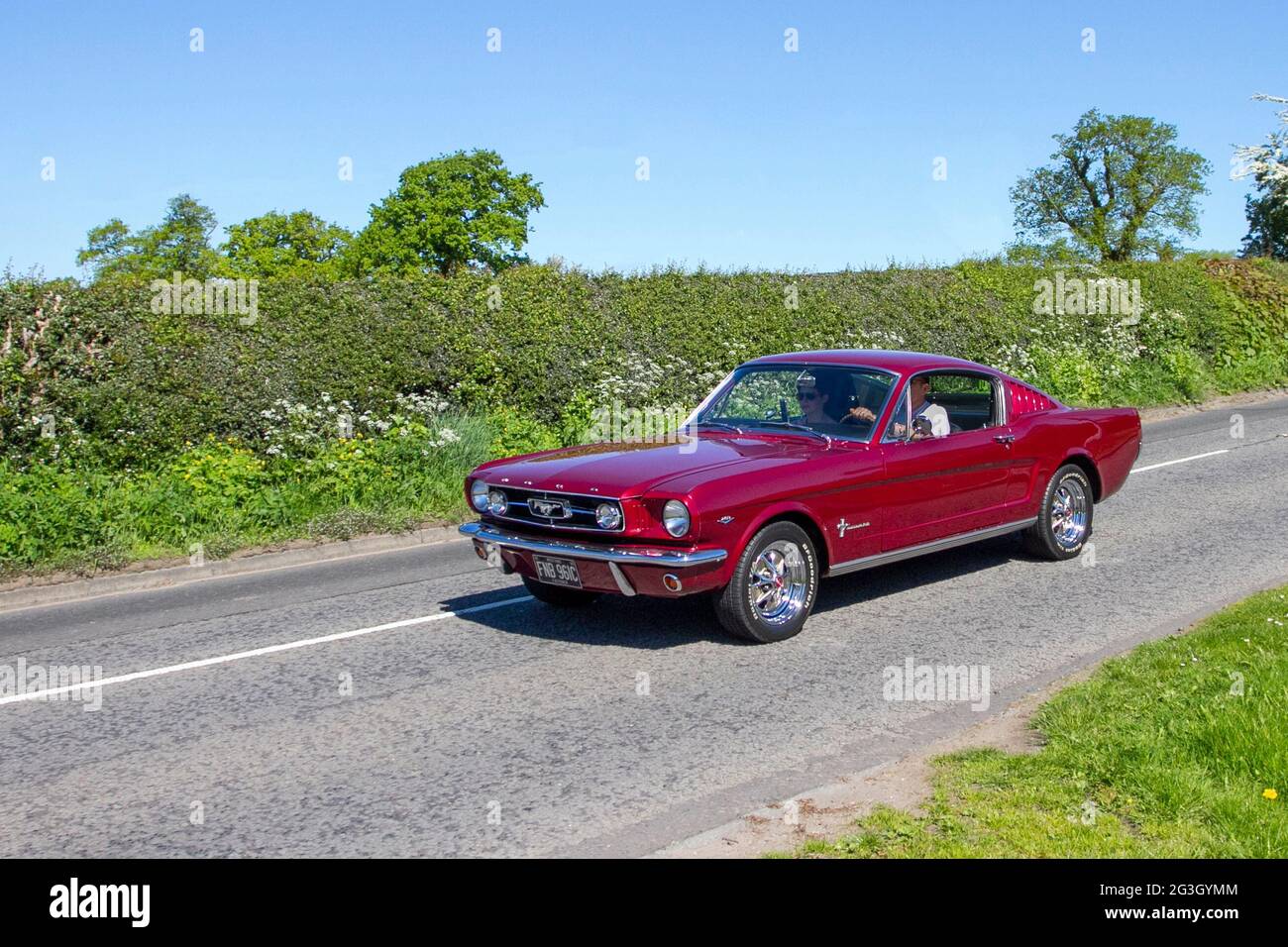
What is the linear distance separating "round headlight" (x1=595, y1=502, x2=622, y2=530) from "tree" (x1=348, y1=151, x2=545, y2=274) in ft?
189

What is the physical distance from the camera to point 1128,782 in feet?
16.6

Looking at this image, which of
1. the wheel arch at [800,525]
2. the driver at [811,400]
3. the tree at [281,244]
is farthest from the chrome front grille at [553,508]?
the tree at [281,244]

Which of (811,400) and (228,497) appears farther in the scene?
(228,497)

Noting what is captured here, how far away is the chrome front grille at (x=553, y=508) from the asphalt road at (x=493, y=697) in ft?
2.67

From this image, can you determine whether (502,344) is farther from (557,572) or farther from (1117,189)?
(1117,189)

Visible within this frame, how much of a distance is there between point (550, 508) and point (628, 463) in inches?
22.8

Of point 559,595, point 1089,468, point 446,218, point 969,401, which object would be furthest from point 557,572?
point 446,218

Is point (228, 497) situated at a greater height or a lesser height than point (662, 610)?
greater

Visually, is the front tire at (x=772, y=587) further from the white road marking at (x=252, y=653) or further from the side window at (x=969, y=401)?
the side window at (x=969, y=401)

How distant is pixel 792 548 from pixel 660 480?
1.02 m
